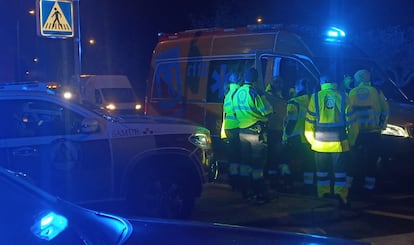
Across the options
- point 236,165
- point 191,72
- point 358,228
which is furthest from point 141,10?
point 358,228

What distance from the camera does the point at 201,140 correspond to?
711cm

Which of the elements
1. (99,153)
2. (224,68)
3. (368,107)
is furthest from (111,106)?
(99,153)

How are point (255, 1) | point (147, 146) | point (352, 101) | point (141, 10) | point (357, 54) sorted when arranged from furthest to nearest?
point (141, 10) → point (255, 1) → point (357, 54) → point (352, 101) → point (147, 146)

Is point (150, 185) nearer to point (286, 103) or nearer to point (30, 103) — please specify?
point (30, 103)

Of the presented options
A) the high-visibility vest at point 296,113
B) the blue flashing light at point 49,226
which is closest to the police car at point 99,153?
the high-visibility vest at point 296,113

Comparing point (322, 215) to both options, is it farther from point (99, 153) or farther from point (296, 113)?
point (99, 153)

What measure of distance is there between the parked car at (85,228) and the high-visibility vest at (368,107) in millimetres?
5105

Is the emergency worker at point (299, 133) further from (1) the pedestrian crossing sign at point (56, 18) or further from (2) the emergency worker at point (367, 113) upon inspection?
(1) the pedestrian crossing sign at point (56, 18)

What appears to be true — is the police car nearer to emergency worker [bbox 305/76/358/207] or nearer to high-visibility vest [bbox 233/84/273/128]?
high-visibility vest [bbox 233/84/273/128]

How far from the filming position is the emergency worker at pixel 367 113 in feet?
26.5

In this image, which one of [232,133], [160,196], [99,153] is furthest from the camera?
[232,133]

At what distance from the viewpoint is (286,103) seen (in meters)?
8.96

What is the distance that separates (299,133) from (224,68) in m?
1.91

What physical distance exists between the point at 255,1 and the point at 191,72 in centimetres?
1606
